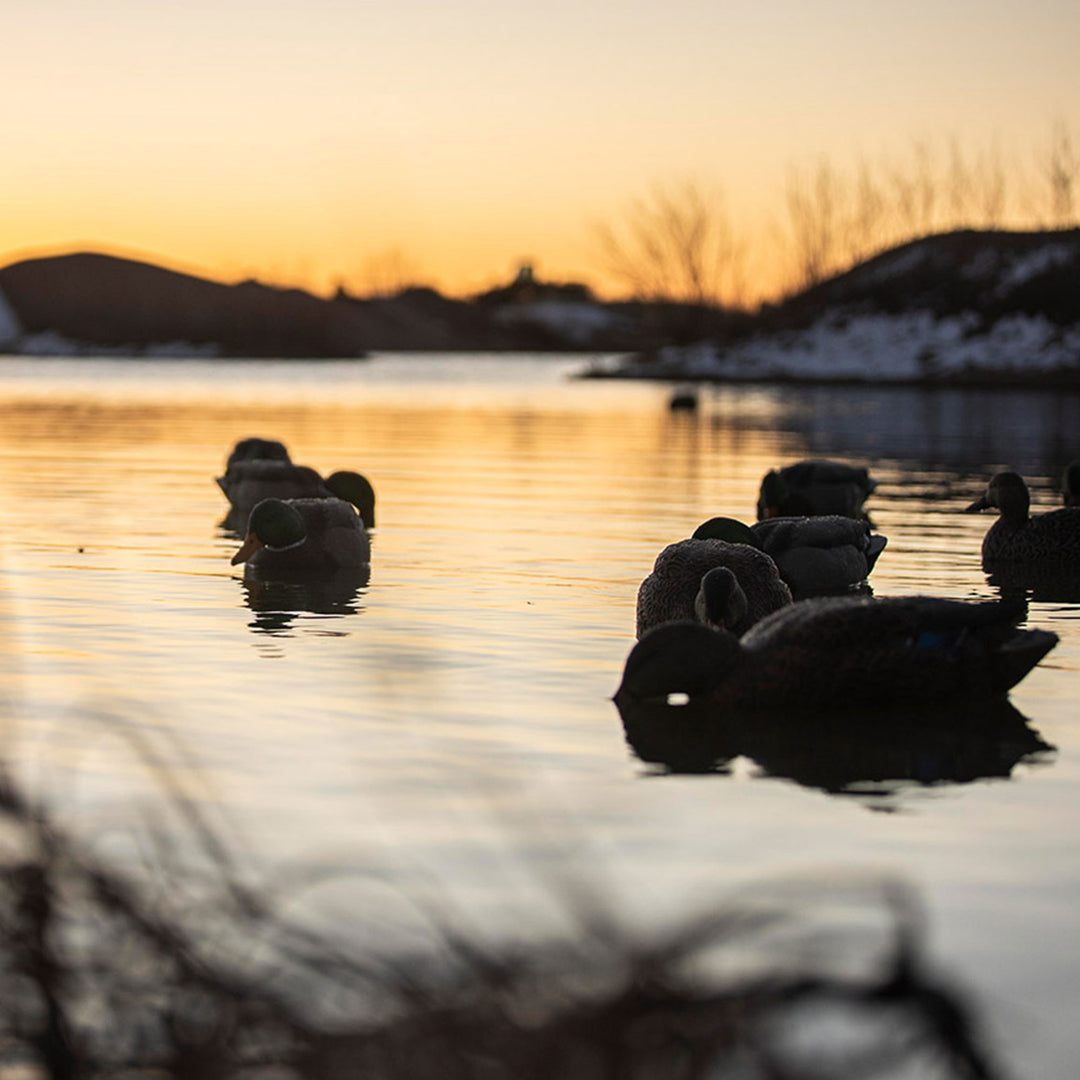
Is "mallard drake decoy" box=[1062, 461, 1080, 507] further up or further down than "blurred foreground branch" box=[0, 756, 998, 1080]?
further down

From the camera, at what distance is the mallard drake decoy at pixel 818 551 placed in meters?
12.5

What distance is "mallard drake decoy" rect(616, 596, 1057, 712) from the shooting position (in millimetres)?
7820

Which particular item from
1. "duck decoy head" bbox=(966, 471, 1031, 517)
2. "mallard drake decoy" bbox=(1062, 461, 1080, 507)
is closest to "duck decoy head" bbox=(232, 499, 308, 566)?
"duck decoy head" bbox=(966, 471, 1031, 517)

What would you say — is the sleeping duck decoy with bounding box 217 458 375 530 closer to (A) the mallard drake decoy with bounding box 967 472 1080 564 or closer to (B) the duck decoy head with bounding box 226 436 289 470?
(B) the duck decoy head with bounding box 226 436 289 470

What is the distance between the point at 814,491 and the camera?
17.0 meters

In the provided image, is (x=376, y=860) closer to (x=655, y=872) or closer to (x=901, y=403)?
(x=655, y=872)

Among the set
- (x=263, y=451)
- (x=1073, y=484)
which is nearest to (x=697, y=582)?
(x=1073, y=484)

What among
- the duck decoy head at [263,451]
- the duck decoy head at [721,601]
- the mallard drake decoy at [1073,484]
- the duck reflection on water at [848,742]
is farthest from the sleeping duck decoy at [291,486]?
the duck reflection on water at [848,742]

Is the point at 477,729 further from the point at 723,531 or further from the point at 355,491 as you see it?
the point at 355,491

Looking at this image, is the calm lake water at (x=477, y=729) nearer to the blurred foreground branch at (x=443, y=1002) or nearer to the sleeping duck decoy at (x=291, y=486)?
the blurred foreground branch at (x=443, y=1002)

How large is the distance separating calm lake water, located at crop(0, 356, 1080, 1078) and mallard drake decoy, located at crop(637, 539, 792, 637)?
42 cm

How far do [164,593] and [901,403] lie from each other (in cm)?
4762

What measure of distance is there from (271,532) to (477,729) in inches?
230

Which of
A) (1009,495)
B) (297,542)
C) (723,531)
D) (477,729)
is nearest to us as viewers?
(477,729)
